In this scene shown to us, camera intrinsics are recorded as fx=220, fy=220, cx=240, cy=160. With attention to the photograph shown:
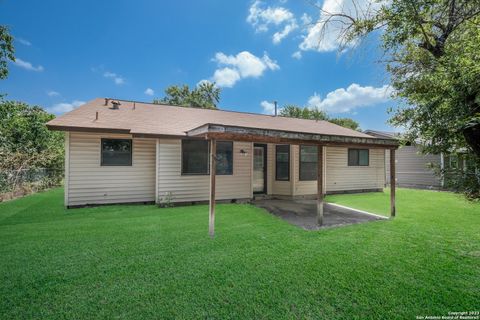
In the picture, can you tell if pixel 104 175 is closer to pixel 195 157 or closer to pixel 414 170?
pixel 195 157

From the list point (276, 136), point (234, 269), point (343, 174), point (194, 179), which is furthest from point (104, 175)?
point (343, 174)

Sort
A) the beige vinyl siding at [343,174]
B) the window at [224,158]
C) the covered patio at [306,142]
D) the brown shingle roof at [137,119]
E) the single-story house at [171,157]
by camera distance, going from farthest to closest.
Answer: the beige vinyl siding at [343,174], the window at [224,158], the brown shingle roof at [137,119], the single-story house at [171,157], the covered patio at [306,142]

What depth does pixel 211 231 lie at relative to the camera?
182 inches

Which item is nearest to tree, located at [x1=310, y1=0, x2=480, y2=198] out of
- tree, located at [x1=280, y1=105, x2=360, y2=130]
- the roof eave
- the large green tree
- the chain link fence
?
the roof eave

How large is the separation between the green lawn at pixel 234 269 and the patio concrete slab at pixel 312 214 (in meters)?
0.53

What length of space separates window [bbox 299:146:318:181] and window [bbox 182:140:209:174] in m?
4.10

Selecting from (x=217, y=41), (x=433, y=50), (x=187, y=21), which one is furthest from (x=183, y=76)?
(x=433, y=50)

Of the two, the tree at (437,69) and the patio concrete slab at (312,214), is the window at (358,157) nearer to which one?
the patio concrete slab at (312,214)

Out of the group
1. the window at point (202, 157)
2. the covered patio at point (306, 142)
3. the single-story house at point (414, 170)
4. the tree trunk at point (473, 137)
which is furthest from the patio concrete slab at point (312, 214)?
the single-story house at point (414, 170)

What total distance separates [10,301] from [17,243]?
2.26m

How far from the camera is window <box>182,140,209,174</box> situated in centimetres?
777

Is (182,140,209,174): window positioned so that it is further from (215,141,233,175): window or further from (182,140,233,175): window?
(215,141,233,175): window

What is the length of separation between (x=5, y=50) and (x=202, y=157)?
5985 millimetres

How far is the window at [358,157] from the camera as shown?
36.2 ft
